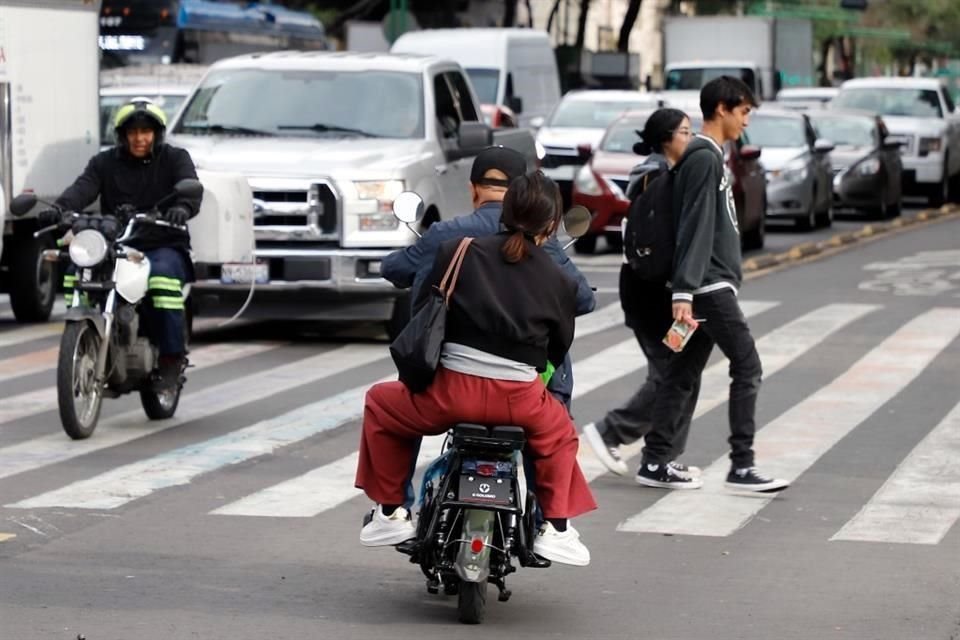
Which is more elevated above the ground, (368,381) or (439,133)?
Result: (439,133)

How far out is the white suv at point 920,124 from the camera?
1289 inches

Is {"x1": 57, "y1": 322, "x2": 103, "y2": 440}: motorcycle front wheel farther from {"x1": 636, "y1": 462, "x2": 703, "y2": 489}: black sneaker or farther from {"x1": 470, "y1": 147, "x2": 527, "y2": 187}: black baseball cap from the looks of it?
{"x1": 470, "y1": 147, "x2": 527, "y2": 187}: black baseball cap

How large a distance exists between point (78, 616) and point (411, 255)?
1608mm

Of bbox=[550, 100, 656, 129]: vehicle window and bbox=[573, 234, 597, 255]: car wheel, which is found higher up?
bbox=[550, 100, 656, 129]: vehicle window

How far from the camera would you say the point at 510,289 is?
6.91 m

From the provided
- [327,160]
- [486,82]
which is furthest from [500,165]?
[486,82]

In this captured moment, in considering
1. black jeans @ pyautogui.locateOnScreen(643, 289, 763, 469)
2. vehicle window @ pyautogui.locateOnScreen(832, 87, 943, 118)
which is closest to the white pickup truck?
black jeans @ pyautogui.locateOnScreen(643, 289, 763, 469)

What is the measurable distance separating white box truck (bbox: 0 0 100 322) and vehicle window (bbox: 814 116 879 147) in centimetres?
1508

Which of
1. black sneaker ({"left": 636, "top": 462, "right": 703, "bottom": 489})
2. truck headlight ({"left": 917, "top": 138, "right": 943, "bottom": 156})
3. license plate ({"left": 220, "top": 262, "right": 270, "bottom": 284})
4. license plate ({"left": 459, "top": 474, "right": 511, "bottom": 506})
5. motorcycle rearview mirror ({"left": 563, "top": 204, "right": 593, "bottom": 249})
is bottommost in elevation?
black sneaker ({"left": 636, "top": 462, "right": 703, "bottom": 489})

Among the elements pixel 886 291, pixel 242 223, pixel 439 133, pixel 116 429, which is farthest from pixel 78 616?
pixel 886 291

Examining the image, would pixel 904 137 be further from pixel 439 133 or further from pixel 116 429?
pixel 116 429

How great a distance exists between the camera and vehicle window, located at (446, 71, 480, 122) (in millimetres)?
17453

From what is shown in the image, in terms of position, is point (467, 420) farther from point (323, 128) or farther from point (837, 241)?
point (837, 241)

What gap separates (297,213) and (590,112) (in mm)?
14917
